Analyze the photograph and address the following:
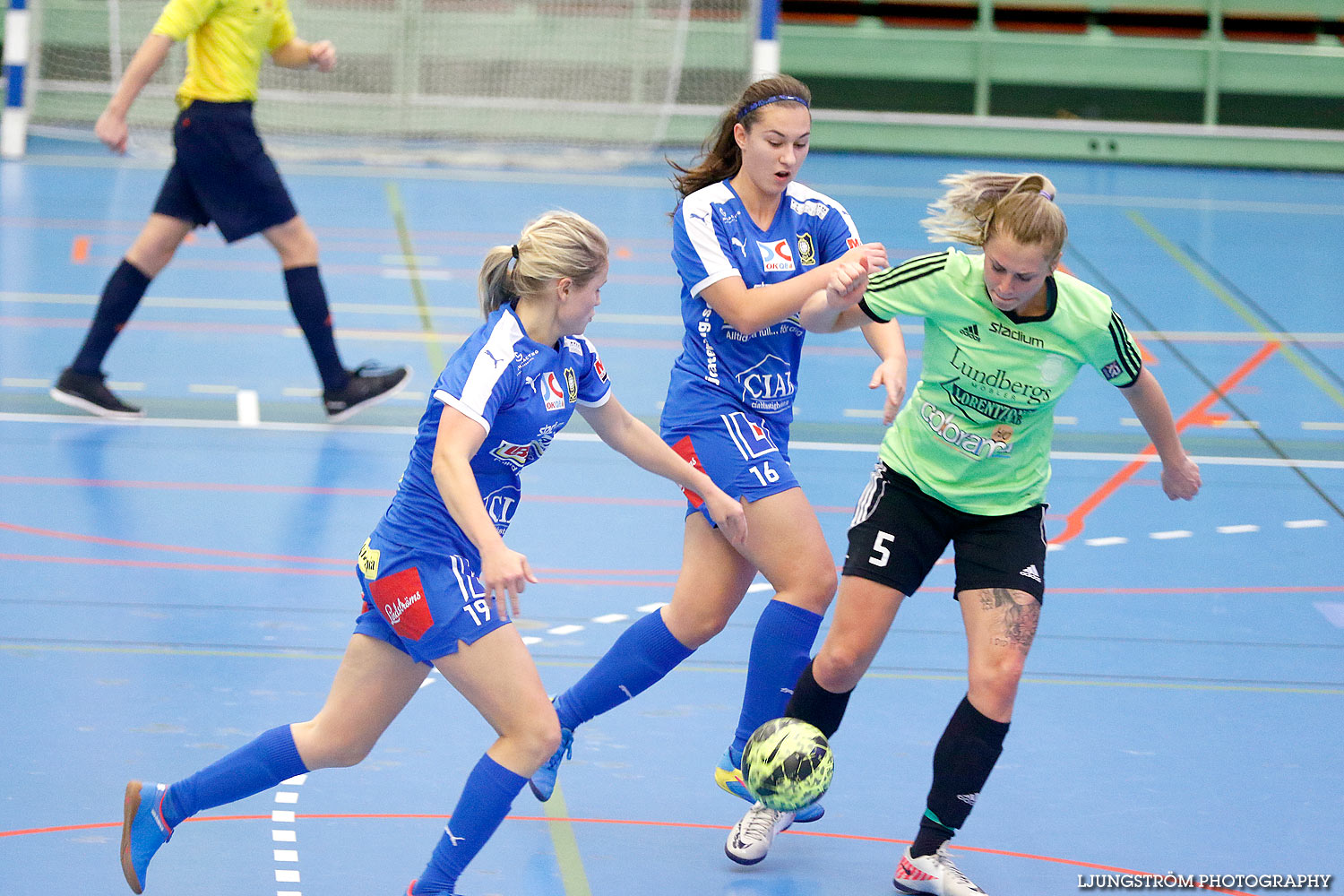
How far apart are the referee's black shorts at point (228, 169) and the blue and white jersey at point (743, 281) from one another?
11.3ft

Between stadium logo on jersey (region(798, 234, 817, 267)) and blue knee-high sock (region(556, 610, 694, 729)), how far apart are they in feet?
3.36

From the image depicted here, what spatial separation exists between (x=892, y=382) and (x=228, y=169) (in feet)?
14.1

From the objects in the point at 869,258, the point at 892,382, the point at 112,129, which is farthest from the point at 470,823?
the point at 112,129

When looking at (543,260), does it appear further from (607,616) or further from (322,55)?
(322,55)

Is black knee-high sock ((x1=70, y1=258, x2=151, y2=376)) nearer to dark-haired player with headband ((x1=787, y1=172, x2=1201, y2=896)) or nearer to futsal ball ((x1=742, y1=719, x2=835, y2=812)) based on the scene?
dark-haired player with headband ((x1=787, y1=172, x2=1201, y2=896))

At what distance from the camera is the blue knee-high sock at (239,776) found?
11.0 ft

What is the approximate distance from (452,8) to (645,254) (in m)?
4.75

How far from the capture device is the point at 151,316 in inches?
355

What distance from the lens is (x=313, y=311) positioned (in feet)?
23.4

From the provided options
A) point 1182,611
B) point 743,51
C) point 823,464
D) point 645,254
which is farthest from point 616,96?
point 1182,611

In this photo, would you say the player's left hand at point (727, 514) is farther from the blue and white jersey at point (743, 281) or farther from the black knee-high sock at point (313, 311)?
the black knee-high sock at point (313, 311)

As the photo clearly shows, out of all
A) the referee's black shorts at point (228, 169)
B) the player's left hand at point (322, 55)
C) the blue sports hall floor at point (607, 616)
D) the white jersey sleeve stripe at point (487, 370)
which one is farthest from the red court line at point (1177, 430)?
the player's left hand at point (322, 55)

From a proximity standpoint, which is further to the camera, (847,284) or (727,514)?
(727,514)

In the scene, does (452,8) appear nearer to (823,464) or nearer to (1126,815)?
(823,464)
